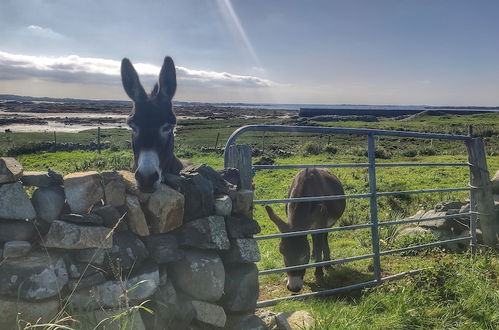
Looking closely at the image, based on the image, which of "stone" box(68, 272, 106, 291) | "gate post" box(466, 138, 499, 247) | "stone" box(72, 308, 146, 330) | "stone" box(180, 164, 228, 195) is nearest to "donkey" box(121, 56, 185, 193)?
"stone" box(180, 164, 228, 195)

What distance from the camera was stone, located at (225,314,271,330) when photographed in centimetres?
353

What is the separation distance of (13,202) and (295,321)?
2652mm

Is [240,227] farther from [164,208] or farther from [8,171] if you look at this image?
[8,171]

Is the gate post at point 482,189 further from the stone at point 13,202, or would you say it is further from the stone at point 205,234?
the stone at point 13,202

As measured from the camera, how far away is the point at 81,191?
288 cm

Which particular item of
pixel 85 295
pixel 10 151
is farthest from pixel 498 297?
pixel 10 151

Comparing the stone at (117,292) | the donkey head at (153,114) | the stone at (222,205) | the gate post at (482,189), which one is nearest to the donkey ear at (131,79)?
the donkey head at (153,114)

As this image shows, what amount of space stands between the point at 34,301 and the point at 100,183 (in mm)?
917

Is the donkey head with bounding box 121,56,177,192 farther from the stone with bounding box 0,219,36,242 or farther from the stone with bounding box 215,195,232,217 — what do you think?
the stone with bounding box 0,219,36,242

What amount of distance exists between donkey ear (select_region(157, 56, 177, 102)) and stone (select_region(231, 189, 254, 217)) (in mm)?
1382

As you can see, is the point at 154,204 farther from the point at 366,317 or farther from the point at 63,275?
the point at 366,317

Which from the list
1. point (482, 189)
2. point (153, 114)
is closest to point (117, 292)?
point (153, 114)

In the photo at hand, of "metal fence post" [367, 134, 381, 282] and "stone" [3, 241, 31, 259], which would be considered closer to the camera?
"stone" [3, 241, 31, 259]

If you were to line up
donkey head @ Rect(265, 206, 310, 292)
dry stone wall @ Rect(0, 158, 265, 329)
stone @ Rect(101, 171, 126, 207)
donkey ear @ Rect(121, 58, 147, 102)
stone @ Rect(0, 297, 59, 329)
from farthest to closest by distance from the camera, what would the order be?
donkey head @ Rect(265, 206, 310, 292)
donkey ear @ Rect(121, 58, 147, 102)
stone @ Rect(101, 171, 126, 207)
dry stone wall @ Rect(0, 158, 265, 329)
stone @ Rect(0, 297, 59, 329)
